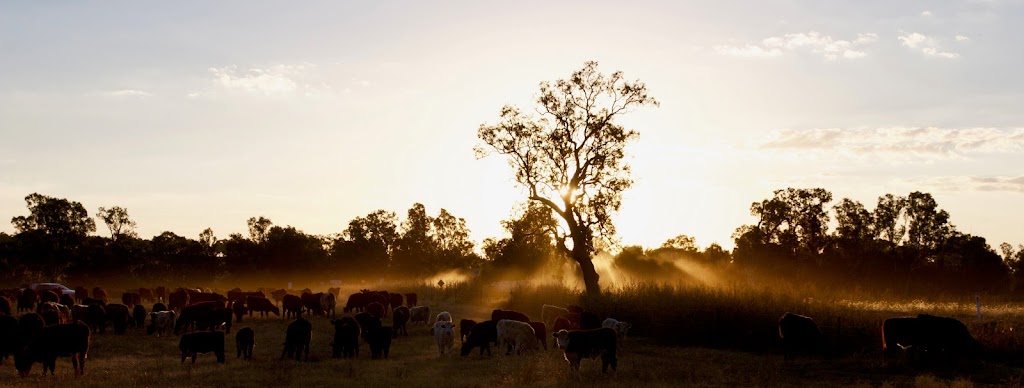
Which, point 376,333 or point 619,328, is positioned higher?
point 376,333

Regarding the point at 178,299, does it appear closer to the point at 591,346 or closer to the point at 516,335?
the point at 516,335

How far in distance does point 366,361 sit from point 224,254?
7603cm

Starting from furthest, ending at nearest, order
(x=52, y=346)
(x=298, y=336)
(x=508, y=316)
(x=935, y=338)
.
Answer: (x=508, y=316) → (x=298, y=336) → (x=935, y=338) → (x=52, y=346)

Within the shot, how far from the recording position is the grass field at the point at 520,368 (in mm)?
21750

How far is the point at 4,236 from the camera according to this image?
88.8 metres

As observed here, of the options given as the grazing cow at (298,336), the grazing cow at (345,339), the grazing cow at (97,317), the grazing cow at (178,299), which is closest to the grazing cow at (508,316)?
the grazing cow at (345,339)

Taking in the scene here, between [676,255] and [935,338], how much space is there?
216ft

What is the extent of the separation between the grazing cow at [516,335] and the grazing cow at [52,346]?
12.7 meters

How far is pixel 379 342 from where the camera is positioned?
28.6m

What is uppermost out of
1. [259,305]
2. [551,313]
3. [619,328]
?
[259,305]

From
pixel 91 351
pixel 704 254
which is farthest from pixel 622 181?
pixel 704 254

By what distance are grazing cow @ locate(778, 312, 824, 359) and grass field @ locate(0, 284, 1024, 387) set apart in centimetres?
76

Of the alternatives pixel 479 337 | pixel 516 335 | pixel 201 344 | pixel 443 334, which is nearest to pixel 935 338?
pixel 516 335

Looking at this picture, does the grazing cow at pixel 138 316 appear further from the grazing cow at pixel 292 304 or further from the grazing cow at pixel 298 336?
the grazing cow at pixel 298 336
